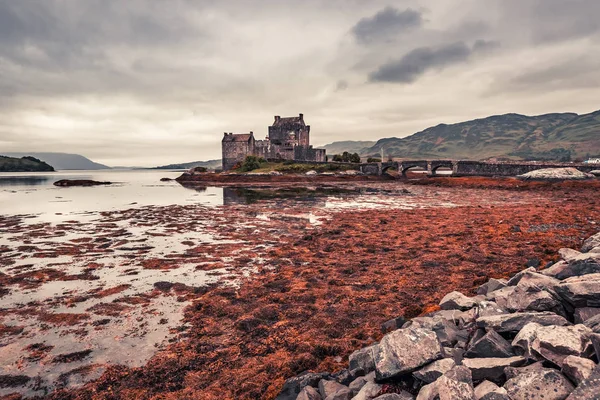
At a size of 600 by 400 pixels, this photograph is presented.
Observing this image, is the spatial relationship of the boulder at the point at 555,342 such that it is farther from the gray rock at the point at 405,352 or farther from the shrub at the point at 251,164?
the shrub at the point at 251,164

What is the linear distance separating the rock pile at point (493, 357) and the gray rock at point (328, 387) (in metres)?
0.02

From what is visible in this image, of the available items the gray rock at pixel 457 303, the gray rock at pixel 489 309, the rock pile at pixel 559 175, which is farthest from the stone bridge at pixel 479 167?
the gray rock at pixel 489 309

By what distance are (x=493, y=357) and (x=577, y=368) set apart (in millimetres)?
1164

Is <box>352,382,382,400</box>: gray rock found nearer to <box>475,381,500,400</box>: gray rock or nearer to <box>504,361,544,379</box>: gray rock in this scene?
<box>475,381,500,400</box>: gray rock

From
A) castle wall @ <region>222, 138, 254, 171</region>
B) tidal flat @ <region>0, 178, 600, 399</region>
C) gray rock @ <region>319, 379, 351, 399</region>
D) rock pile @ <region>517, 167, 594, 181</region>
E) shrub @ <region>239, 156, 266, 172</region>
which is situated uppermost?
castle wall @ <region>222, 138, 254, 171</region>

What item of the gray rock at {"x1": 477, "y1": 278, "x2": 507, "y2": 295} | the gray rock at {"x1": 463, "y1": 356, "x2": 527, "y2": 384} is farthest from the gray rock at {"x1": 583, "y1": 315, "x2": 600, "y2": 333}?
the gray rock at {"x1": 477, "y1": 278, "x2": 507, "y2": 295}

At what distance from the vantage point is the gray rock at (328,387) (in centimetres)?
518

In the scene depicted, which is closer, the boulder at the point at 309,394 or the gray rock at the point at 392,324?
the boulder at the point at 309,394

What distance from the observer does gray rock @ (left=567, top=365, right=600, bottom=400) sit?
3.52 m

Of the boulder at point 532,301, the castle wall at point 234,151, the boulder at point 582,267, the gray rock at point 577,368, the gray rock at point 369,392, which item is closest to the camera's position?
the gray rock at point 577,368

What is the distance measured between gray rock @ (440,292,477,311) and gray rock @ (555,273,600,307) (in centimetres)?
194

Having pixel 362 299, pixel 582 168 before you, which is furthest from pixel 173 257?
pixel 582 168

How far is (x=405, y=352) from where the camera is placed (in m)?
5.09

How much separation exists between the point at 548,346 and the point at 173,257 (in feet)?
46.3
